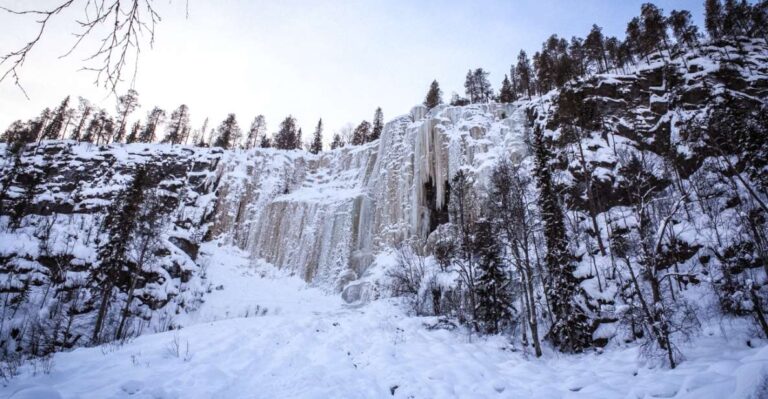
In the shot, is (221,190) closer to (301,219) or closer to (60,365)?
(301,219)

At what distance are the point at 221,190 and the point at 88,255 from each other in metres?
21.0

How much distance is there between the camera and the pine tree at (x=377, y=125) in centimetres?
5243

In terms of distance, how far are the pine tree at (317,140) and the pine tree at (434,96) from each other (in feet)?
69.1

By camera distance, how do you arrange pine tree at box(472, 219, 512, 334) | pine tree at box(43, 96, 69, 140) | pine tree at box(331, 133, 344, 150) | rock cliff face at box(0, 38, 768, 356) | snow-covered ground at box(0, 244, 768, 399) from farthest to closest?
pine tree at box(331, 133, 344, 150) → pine tree at box(43, 96, 69, 140) → rock cliff face at box(0, 38, 768, 356) → pine tree at box(472, 219, 512, 334) → snow-covered ground at box(0, 244, 768, 399)

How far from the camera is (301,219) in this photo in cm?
3825

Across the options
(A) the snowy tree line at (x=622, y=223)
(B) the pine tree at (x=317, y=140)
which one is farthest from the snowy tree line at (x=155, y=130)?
(A) the snowy tree line at (x=622, y=223)

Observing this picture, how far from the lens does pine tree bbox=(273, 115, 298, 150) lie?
186ft

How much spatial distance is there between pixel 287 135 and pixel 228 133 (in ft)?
31.8

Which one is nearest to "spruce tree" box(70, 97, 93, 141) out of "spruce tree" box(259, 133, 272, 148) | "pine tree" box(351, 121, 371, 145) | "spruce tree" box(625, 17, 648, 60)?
"spruce tree" box(259, 133, 272, 148)

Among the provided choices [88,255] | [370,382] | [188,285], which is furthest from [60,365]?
[188,285]

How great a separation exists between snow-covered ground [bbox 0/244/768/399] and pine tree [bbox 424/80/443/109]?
138 feet

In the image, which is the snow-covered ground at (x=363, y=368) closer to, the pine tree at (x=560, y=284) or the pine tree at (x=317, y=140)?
the pine tree at (x=560, y=284)

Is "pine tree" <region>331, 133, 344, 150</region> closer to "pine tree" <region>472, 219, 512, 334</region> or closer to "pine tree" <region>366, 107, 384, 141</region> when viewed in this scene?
"pine tree" <region>366, 107, 384, 141</region>

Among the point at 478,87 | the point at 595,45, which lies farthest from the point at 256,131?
the point at 595,45
